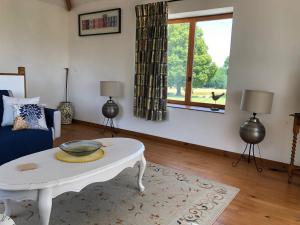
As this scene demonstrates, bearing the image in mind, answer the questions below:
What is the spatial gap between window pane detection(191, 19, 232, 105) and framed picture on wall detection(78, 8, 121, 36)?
1.48 m

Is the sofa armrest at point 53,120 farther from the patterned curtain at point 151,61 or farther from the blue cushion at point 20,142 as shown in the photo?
the patterned curtain at point 151,61

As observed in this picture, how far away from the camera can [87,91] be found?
5.12 m

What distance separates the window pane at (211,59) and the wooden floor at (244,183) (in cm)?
99

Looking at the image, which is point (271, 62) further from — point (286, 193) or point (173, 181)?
point (173, 181)

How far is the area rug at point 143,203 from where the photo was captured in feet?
6.35

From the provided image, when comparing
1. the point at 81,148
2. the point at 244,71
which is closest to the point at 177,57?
the point at 244,71

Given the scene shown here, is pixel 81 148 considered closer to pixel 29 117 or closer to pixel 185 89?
pixel 29 117

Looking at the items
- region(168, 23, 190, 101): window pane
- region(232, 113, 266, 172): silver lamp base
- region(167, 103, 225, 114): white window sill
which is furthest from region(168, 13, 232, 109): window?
region(232, 113, 266, 172): silver lamp base

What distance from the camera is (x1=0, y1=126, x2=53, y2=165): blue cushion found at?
8.40 ft

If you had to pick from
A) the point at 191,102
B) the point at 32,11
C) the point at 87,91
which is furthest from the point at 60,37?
the point at 191,102

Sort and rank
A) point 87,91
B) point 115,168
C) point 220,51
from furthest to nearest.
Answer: point 87,91 < point 220,51 < point 115,168

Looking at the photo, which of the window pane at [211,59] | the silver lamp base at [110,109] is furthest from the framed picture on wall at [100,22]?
the window pane at [211,59]

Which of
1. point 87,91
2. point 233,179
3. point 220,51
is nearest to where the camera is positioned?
point 233,179

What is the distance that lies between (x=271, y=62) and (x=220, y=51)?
2.93 feet
